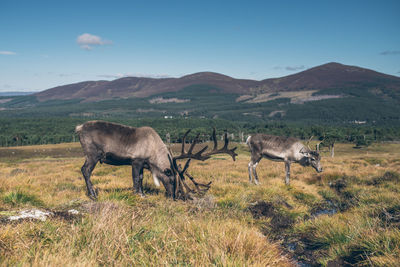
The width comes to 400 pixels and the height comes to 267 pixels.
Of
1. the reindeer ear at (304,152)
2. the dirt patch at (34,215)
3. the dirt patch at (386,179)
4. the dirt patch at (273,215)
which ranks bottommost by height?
the dirt patch at (386,179)

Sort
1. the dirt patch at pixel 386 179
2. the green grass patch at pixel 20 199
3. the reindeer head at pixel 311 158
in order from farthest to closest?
the reindeer head at pixel 311 158, the dirt patch at pixel 386 179, the green grass patch at pixel 20 199

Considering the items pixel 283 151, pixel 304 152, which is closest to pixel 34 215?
pixel 283 151

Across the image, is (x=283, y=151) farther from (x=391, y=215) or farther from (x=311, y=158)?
(x=391, y=215)

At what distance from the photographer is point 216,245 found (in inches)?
172

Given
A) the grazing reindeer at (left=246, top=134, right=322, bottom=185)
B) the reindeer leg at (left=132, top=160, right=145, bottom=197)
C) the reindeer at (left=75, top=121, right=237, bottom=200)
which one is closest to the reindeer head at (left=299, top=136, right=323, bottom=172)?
the grazing reindeer at (left=246, top=134, right=322, bottom=185)

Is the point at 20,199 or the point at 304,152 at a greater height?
the point at 20,199

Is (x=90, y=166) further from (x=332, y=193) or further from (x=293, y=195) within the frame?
(x=332, y=193)

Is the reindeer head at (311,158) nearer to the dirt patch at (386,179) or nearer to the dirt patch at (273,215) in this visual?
the dirt patch at (386,179)

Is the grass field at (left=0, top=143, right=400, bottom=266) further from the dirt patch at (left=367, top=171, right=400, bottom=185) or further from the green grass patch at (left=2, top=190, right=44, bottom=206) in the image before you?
the dirt patch at (left=367, top=171, right=400, bottom=185)

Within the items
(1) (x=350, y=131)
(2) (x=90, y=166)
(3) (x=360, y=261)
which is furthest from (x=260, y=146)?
(1) (x=350, y=131)

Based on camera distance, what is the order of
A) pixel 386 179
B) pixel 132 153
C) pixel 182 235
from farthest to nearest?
1. pixel 386 179
2. pixel 132 153
3. pixel 182 235

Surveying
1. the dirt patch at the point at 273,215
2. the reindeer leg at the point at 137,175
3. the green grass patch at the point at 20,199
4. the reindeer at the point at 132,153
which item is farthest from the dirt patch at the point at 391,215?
the green grass patch at the point at 20,199

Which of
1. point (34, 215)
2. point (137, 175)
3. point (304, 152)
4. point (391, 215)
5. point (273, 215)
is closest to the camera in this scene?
point (34, 215)

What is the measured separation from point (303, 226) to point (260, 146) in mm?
8474
